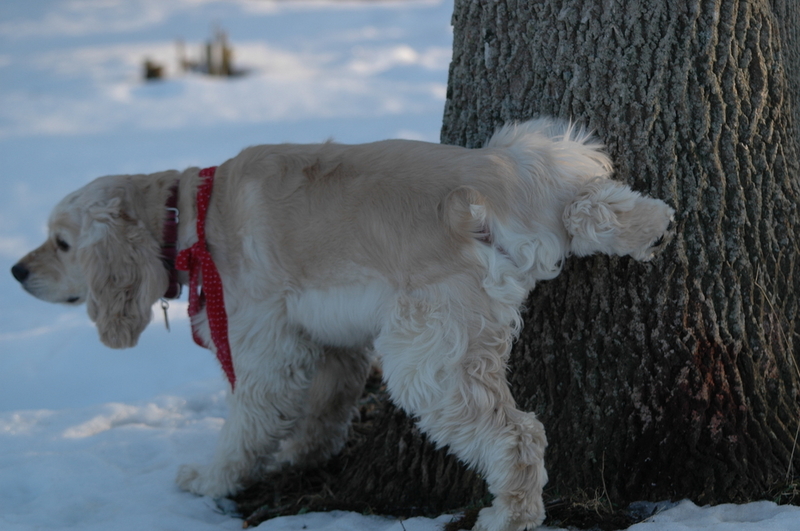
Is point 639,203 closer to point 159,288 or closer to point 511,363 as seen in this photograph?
point 511,363

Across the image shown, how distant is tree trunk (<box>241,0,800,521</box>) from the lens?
107 inches

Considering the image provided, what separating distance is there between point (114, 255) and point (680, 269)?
7.57 ft

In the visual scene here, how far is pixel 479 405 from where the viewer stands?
2.48 meters

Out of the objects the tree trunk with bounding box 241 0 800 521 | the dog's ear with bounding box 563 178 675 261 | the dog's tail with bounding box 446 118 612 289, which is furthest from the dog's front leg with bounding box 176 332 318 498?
the dog's ear with bounding box 563 178 675 261

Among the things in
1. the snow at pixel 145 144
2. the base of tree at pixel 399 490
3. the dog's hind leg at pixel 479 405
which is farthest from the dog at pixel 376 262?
the snow at pixel 145 144

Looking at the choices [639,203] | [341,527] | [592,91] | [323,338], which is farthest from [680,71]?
[341,527]

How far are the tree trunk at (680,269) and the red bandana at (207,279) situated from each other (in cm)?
126

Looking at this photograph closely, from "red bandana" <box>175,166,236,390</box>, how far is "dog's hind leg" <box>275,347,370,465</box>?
0.50 meters

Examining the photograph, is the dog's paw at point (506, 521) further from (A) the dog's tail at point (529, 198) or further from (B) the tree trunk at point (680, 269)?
(A) the dog's tail at point (529, 198)

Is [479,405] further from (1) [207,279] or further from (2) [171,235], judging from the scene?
(2) [171,235]

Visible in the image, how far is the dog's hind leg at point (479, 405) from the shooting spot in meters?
2.48

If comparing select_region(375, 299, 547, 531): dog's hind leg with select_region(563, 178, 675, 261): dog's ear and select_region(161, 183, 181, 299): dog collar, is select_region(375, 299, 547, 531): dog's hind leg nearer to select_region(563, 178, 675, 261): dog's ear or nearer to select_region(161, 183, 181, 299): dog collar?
select_region(563, 178, 675, 261): dog's ear

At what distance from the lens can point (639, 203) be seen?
255 centimetres

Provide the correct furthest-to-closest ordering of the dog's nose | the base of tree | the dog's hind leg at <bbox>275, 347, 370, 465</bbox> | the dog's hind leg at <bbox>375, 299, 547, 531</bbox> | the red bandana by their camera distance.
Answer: the dog's hind leg at <bbox>275, 347, 370, 465</bbox>, the dog's nose, the red bandana, the base of tree, the dog's hind leg at <bbox>375, 299, 547, 531</bbox>
